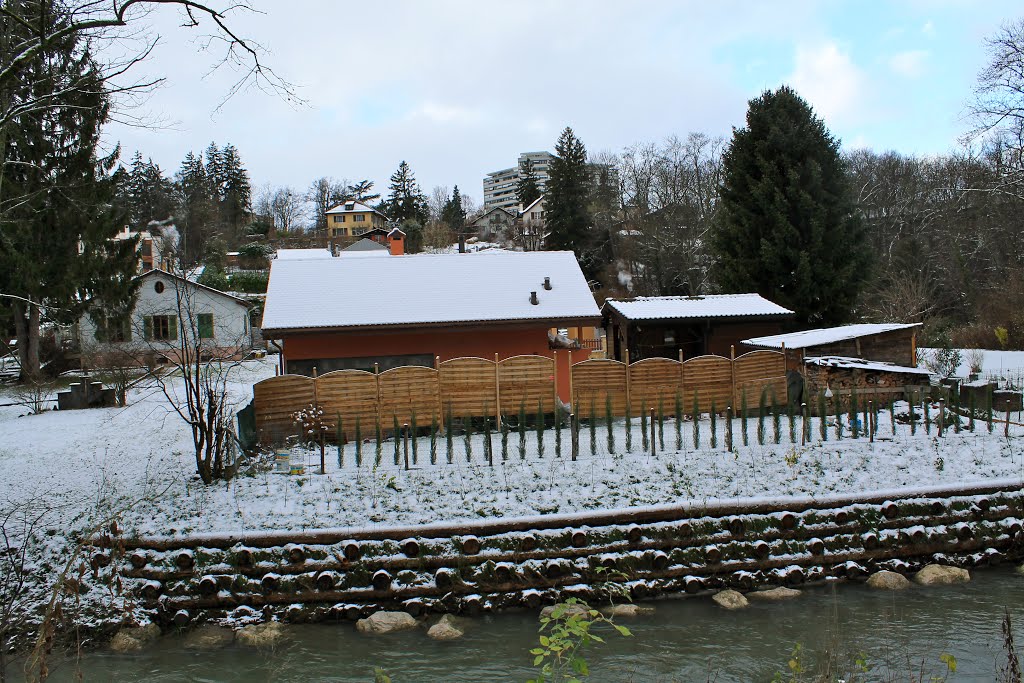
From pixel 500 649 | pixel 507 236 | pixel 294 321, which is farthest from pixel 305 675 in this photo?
pixel 507 236

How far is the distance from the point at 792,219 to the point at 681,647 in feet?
75.1

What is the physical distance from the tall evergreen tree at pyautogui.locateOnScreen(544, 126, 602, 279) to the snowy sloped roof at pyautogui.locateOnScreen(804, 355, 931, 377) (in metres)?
29.4

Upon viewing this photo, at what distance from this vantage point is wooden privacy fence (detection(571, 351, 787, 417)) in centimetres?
1479

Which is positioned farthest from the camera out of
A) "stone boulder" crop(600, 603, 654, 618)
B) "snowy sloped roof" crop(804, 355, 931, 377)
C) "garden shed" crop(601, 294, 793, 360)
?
"garden shed" crop(601, 294, 793, 360)

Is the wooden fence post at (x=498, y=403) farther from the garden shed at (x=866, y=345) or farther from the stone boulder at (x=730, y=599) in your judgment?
the garden shed at (x=866, y=345)

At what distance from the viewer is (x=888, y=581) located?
9859mm

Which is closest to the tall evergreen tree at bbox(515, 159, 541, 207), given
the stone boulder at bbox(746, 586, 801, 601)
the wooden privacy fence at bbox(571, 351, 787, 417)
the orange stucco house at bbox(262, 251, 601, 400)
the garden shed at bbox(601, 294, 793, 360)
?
the garden shed at bbox(601, 294, 793, 360)

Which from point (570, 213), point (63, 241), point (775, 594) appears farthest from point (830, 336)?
point (570, 213)

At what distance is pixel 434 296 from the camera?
18.4 m

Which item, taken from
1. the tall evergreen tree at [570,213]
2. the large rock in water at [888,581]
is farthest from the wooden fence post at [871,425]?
the tall evergreen tree at [570,213]

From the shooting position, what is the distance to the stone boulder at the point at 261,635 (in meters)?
8.75

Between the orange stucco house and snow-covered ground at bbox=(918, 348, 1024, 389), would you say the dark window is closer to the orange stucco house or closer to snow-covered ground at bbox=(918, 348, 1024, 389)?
the orange stucco house

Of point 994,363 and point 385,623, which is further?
point 994,363

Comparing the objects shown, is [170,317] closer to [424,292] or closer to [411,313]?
[424,292]
